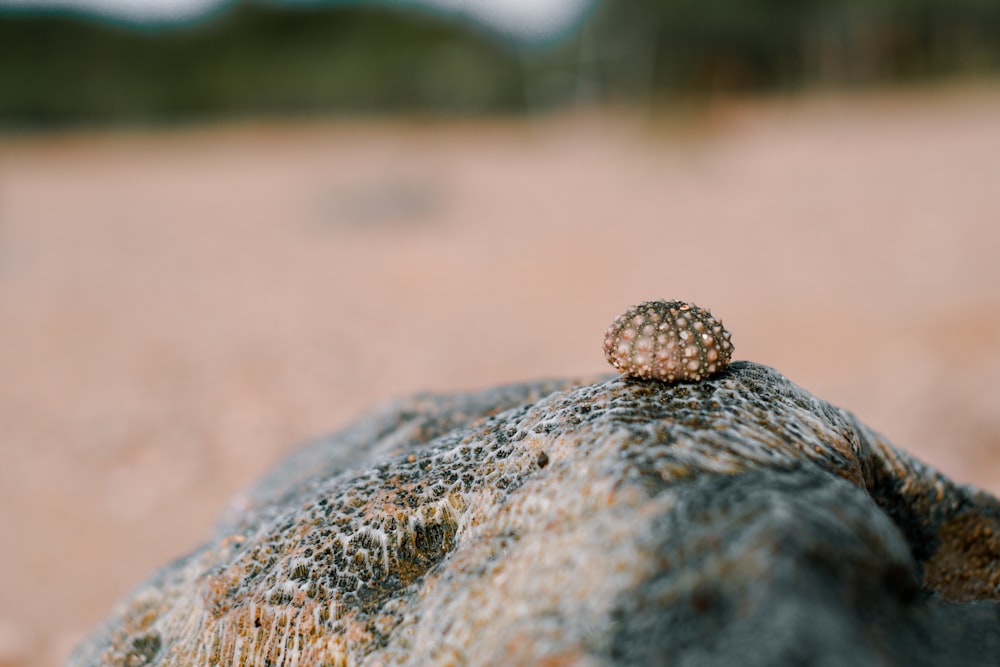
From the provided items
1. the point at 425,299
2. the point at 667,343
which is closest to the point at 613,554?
the point at 667,343

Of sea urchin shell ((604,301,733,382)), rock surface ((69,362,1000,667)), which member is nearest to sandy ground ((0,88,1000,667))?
rock surface ((69,362,1000,667))

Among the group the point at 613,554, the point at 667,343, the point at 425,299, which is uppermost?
the point at 667,343

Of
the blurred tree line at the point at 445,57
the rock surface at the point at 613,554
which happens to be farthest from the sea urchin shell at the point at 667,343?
the blurred tree line at the point at 445,57

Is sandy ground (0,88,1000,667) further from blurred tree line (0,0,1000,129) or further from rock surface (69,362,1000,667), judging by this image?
blurred tree line (0,0,1000,129)

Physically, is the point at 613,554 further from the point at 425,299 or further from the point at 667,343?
the point at 425,299

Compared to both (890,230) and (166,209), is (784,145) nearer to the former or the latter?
(890,230)

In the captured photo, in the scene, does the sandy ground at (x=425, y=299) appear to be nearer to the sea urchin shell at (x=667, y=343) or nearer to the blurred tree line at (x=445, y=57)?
the sea urchin shell at (x=667, y=343)

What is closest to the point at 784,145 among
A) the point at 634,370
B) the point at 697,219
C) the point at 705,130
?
the point at 705,130
